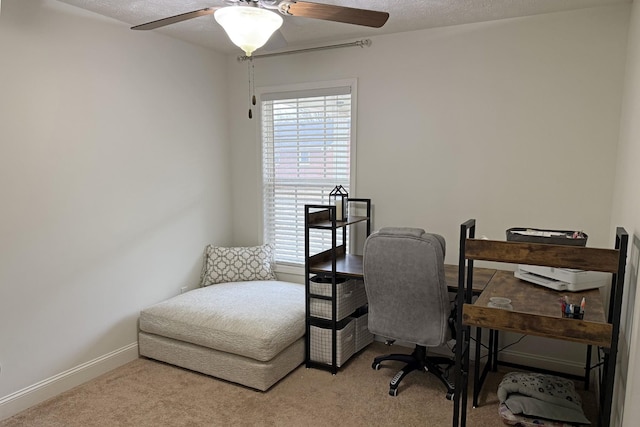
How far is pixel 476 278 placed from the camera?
2.91m

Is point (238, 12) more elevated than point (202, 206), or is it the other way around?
point (238, 12)

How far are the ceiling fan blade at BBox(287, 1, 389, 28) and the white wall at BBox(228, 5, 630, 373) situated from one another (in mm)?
1393

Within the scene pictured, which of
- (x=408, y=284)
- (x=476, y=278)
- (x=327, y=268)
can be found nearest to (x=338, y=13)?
(x=408, y=284)

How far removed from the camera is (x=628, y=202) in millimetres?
2180

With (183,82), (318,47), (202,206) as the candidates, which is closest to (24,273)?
(202,206)

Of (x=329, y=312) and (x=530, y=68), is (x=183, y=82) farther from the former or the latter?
(x=530, y=68)

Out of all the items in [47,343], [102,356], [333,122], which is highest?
[333,122]

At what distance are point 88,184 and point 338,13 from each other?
6.72ft

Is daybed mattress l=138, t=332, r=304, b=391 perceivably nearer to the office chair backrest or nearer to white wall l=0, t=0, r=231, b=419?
white wall l=0, t=0, r=231, b=419

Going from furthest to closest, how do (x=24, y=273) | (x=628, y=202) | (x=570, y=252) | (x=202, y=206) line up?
(x=202, y=206)
(x=24, y=273)
(x=628, y=202)
(x=570, y=252)

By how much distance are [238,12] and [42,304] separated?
2.18 metres

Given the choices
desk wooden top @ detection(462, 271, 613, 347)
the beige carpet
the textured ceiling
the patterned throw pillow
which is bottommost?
the beige carpet

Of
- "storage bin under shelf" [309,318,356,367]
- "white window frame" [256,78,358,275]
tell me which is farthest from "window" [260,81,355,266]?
"storage bin under shelf" [309,318,356,367]

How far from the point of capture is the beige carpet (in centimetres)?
256
